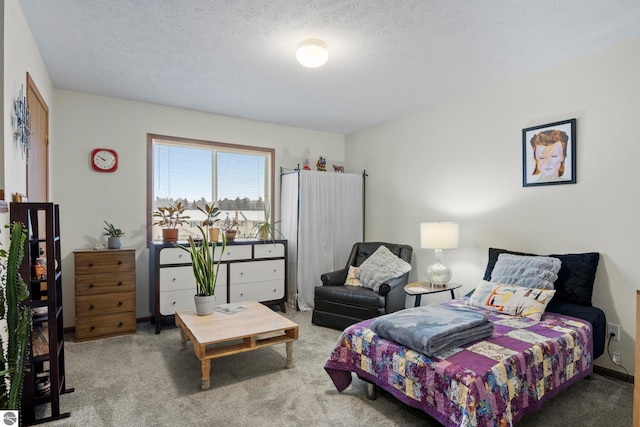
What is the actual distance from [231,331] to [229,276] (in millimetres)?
1505

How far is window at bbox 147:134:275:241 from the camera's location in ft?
13.9

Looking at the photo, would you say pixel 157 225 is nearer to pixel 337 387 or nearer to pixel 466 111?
pixel 337 387

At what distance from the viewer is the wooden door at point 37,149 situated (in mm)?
2588

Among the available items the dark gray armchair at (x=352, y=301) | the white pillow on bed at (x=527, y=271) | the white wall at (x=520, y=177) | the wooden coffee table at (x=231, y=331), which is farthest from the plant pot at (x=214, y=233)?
the white pillow on bed at (x=527, y=271)

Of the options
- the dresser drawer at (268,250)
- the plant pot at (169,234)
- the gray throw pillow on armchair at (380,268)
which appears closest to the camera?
the gray throw pillow on armchair at (380,268)

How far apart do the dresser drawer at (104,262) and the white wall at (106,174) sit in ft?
1.52

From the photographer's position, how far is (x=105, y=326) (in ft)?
11.4

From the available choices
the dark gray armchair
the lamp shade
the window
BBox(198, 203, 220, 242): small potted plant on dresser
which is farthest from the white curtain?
the lamp shade

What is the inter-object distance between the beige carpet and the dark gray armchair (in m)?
0.66

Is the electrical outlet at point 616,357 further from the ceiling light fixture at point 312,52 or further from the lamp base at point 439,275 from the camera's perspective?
the ceiling light fixture at point 312,52

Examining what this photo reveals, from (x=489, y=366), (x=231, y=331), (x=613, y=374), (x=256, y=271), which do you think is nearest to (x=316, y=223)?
(x=256, y=271)

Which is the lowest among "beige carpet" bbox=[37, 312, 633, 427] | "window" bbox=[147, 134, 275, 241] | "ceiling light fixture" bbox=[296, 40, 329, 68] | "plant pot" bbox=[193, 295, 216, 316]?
"beige carpet" bbox=[37, 312, 633, 427]

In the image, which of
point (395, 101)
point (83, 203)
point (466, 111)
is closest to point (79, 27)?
point (83, 203)

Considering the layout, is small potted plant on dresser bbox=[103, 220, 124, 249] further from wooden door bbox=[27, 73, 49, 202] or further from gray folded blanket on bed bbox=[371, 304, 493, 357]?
gray folded blanket on bed bbox=[371, 304, 493, 357]
